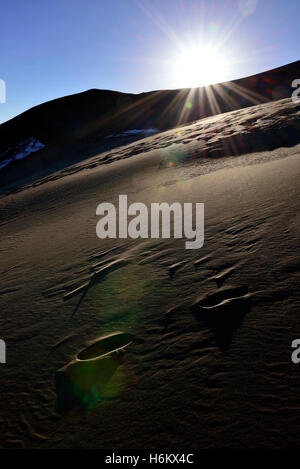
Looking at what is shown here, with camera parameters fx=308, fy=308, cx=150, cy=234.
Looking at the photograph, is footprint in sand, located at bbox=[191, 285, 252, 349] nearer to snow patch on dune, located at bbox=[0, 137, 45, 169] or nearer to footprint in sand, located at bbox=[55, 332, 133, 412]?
footprint in sand, located at bbox=[55, 332, 133, 412]

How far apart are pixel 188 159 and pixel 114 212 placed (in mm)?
2544

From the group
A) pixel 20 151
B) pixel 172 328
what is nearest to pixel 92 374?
pixel 172 328

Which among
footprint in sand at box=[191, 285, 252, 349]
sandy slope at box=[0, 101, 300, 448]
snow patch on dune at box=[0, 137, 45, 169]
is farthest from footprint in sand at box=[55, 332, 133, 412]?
snow patch on dune at box=[0, 137, 45, 169]

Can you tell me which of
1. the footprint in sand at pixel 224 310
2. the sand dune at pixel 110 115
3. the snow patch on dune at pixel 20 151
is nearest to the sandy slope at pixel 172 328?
the footprint in sand at pixel 224 310

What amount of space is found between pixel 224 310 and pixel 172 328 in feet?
0.95

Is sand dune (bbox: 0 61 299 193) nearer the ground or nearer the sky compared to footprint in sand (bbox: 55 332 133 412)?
nearer the sky

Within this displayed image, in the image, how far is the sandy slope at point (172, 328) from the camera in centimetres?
110

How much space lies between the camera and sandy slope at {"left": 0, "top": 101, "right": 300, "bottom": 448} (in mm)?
1103

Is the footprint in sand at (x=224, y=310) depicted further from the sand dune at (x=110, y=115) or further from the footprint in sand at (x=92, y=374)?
the sand dune at (x=110, y=115)

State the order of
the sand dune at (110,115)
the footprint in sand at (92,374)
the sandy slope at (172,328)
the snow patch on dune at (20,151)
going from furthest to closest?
the snow patch on dune at (20,151) < the sand dune at (110,115) < the footprint in sand at (92,374) < the sandy slope at (172,328)

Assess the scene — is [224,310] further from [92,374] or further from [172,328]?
[92,374]

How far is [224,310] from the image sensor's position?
5.31 feet

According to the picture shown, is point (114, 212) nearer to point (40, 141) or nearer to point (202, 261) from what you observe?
point (202, 261)

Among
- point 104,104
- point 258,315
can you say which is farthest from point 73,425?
point 104,104
